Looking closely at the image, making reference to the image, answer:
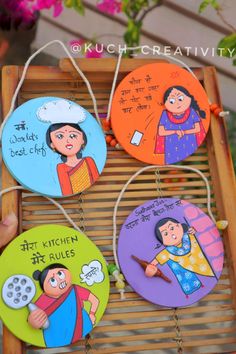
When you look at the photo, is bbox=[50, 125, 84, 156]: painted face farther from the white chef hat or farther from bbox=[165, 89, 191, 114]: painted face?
bbox=[165, 89, 191, 114]: painted face

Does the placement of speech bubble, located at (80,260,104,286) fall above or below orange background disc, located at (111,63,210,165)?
below

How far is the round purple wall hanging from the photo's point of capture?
0.68m

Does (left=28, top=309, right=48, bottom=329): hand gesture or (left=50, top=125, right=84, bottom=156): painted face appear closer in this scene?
(left=28, top=309, right=48, bottom=329): hand gesture

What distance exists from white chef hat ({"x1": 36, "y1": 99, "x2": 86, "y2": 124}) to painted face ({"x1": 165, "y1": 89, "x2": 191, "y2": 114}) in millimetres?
145

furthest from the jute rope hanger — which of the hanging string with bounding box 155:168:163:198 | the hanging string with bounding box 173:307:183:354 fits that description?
the hanging string with bounding box 173:307:183:354

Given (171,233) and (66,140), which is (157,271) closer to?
(171,233)

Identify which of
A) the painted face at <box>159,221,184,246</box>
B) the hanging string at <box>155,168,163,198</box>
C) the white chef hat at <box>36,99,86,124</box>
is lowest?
the painted face at <box>159,221,184,246</box>

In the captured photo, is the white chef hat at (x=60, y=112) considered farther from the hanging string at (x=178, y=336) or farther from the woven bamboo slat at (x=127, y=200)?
the hanging string at (x=178, y=336)

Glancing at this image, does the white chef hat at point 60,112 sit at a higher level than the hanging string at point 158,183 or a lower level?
higher

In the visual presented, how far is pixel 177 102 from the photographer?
0.77 meters

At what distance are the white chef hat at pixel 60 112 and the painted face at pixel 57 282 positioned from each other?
0.77 feet

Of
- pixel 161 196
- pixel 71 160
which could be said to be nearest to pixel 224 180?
pixel 161 196

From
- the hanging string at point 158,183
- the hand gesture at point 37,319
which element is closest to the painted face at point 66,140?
the hanging string at point 158,183

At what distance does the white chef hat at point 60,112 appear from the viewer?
73cm
